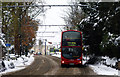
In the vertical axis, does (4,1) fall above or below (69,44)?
above

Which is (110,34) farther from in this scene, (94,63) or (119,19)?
(94,63)

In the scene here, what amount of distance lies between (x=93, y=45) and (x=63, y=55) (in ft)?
11.6

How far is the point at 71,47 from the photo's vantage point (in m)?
25.8

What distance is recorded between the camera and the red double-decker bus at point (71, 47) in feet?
83.8

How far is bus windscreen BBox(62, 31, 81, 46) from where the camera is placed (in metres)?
25.5

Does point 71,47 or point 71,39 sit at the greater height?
point 71,39

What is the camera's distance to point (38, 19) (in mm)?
42875

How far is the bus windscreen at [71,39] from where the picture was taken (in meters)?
25.5

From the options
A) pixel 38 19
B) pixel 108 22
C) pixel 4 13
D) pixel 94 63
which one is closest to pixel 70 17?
pixel 38 19

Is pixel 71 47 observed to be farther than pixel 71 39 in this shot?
Yes

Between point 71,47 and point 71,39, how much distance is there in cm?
94

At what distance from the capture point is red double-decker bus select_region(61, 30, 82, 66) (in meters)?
25.5

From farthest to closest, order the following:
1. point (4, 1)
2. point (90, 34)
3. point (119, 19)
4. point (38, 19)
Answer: point (38, 19) → point (90, 34) → point (4, 1) → point (119, 19)

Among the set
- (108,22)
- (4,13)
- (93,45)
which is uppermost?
(4,13)
